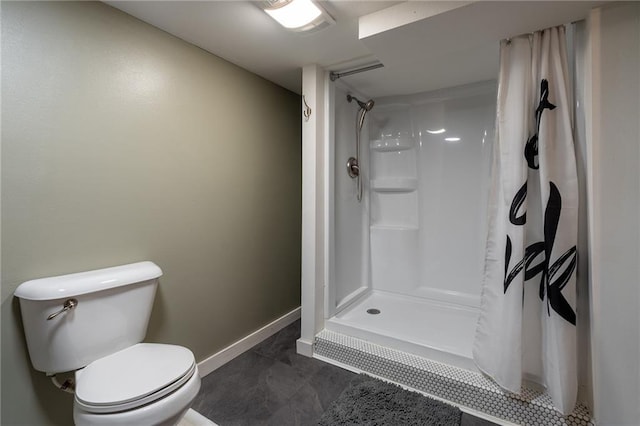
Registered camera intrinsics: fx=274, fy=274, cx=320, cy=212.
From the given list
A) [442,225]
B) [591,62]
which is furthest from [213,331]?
[591,62]

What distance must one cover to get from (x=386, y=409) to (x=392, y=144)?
85.5 inches

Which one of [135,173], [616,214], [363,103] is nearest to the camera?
[616,214]

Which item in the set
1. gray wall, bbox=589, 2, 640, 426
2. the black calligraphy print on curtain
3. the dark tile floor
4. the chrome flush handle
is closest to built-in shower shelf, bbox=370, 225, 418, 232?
the black calligraphy print on curtain

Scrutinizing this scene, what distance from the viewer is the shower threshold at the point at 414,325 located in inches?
66.7

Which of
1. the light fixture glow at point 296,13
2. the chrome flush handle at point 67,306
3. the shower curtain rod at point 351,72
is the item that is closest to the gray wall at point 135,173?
the chrome flush handle at point 67,306

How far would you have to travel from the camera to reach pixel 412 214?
271 cm

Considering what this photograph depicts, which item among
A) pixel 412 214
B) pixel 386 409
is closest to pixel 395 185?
pixel 412 214

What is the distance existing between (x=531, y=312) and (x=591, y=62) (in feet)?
3.91

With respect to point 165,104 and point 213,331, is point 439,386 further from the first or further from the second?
point 165,104

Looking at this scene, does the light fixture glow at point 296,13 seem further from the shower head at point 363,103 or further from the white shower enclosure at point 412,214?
the shower head at point 363,103

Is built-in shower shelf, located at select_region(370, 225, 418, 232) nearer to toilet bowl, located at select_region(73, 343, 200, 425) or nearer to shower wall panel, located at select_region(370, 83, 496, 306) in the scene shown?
shower wall panel, located at select_region(370, 83, 496, 306)

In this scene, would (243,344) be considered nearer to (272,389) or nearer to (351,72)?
(272,389)

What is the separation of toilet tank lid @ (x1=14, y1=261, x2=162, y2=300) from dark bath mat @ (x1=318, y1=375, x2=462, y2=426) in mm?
1175

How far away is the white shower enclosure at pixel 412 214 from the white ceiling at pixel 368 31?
43 cm
